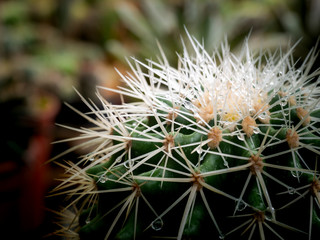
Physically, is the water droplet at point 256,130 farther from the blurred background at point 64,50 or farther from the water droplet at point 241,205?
the blurred background at point 64,50

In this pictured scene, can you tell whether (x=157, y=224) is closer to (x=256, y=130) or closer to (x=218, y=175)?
(x=218, y=175)

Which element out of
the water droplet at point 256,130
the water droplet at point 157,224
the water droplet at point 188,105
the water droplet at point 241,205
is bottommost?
the water droplet at point 157,224

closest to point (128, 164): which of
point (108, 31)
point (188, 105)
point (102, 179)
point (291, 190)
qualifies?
point (102, 179)

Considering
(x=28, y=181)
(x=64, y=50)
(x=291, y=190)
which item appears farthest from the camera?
(x=64, y=50)

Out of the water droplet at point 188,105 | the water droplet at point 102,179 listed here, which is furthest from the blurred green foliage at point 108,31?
the water droplet at point 102,179

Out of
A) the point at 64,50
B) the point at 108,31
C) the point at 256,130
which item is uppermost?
the point at 108,31

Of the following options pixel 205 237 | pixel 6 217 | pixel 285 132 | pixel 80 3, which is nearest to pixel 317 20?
pixel 285 132

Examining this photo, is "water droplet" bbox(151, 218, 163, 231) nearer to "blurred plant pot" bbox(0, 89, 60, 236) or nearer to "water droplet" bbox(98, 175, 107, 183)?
"water droplet" bbox(98, 175, 107, 183)

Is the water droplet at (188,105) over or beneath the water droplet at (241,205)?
over

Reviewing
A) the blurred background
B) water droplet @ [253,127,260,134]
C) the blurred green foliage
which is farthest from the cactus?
the blurred green foliage
